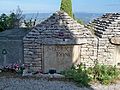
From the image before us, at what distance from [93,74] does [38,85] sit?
7.40 ft

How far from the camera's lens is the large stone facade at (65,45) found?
456 inches

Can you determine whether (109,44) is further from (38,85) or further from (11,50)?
(11,50)

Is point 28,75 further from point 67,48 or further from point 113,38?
point 113,38

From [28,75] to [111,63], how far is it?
3279mm

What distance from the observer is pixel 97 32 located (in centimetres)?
1246

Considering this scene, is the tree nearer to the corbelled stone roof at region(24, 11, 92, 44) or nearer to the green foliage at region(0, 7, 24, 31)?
the green foliage at region(0, 7, 24, 31)

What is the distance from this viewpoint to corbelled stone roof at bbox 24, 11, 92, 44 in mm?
11508

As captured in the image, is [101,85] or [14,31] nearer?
[101,85]

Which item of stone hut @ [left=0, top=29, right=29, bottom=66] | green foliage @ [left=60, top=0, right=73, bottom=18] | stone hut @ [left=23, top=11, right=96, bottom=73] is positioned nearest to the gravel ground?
stone hut @ [left=23, top=11, right=96, bottom=73]

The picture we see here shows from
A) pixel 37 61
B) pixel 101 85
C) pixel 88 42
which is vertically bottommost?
pixel 101 85

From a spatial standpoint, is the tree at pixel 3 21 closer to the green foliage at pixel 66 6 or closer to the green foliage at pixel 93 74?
the green foliage at pixel 66 6

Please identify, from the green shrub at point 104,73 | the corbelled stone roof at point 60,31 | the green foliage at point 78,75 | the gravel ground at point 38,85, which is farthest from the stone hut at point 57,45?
the gravel ground at point 38,85

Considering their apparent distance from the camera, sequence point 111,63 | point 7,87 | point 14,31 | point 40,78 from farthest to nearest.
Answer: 1. point 14,31
2. point 111,63
3. point 40,78
4. point 7,87

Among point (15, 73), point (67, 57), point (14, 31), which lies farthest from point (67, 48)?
point (14, 31)
